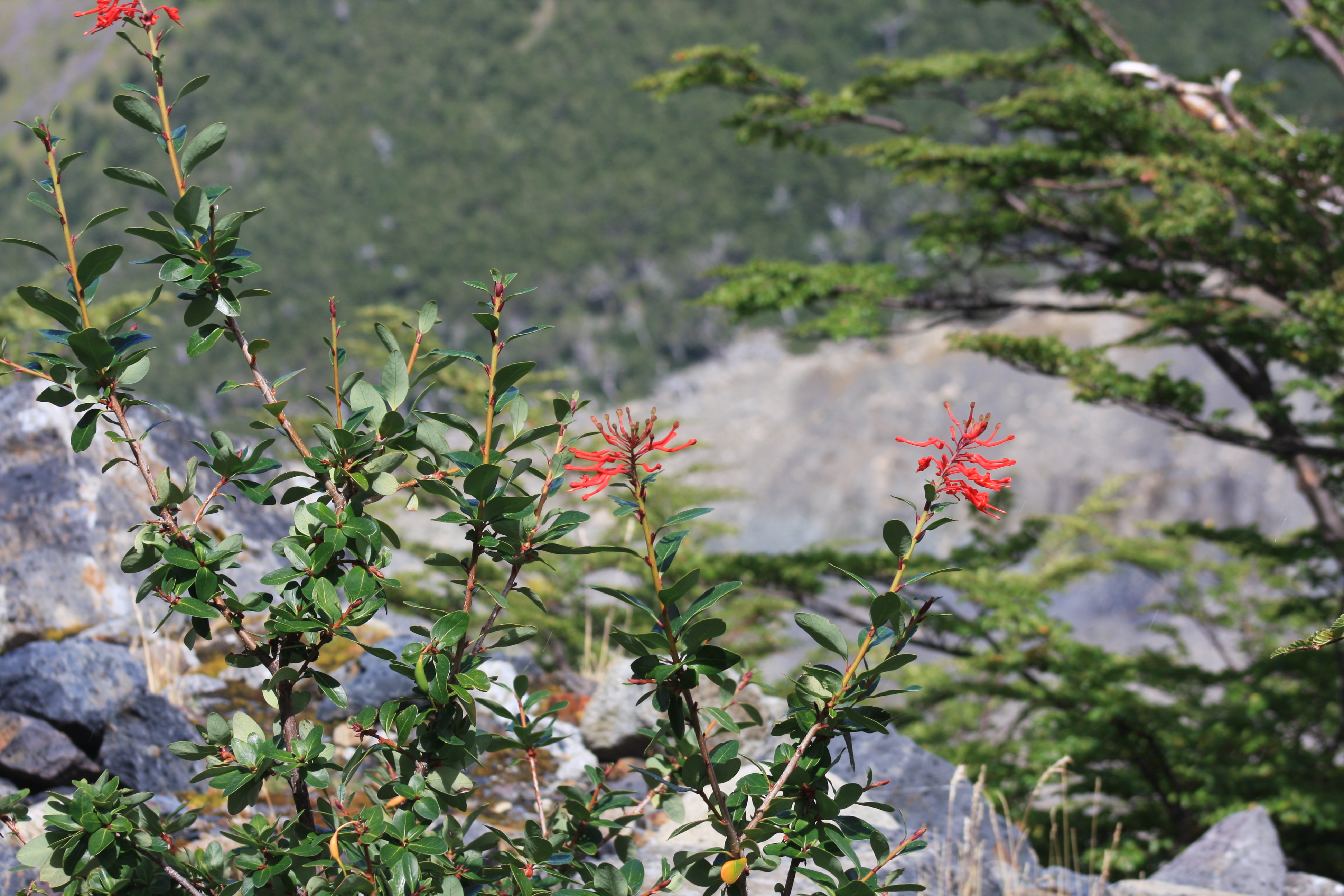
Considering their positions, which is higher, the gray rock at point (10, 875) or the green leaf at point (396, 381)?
the green leaf at point (396, 381)

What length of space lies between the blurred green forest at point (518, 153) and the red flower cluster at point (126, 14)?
199 feet

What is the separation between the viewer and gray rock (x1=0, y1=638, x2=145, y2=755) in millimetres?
2848

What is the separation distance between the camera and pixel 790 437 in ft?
186

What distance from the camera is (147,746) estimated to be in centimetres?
281

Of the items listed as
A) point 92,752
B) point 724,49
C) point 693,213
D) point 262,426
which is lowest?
point 92,752

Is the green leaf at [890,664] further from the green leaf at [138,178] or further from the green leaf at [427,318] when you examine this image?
the green leaf at [138,178]

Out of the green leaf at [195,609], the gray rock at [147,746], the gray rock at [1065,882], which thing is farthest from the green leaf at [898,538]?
the gray rock at [147,746]

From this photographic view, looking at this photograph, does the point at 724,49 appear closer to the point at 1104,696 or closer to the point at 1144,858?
the point at 1104,696

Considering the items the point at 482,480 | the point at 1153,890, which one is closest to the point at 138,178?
the point at 482,480

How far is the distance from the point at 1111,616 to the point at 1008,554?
25959 millimetres

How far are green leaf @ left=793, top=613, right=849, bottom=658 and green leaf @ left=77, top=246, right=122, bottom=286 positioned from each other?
1170mm

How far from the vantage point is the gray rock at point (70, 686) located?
285cm

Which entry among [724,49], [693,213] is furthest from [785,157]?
[724,49]

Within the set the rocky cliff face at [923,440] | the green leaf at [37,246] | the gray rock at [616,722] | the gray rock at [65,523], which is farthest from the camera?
the rocky cliff face at [923,440]
